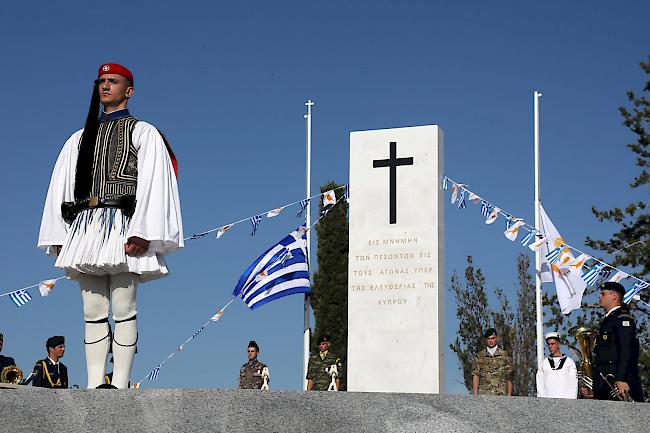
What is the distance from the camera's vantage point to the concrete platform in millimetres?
5660

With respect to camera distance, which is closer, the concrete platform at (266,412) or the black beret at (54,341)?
the concrete platform at (266,412)

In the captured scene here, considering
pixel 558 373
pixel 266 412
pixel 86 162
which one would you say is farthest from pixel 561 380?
pixel 266 412

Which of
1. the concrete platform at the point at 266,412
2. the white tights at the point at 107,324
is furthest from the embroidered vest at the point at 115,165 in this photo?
the concrete platform at the point at 266,412

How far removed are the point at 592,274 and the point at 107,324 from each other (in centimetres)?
1131

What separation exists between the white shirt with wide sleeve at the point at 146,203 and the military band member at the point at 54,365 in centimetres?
368

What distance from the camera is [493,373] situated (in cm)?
1355

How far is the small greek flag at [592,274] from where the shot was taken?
55.9 feet

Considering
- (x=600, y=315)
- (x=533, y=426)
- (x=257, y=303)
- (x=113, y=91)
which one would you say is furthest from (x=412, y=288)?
(x=600, y=315)

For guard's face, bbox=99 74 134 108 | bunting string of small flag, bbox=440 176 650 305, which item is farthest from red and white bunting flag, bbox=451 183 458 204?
guard's face, bbox=99 74 134 108

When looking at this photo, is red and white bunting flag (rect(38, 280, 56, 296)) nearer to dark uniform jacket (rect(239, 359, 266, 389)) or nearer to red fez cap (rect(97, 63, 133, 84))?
dark uniform jacket (rect(239, 359, 266, 389))

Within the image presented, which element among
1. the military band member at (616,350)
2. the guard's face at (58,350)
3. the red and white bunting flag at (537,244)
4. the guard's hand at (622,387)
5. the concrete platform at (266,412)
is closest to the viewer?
the concrete platform at (266,412)

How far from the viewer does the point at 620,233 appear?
28141 millimetres

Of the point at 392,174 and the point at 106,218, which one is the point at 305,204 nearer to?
the point at 392,174

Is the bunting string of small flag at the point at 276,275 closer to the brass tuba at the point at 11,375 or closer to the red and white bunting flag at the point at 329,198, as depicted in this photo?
the red and white bunting flag at the point at 329,198
